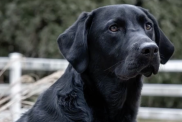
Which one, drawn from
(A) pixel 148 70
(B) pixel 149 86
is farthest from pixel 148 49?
(B) pixel 149 86

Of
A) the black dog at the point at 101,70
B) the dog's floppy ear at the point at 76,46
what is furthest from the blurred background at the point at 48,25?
the dog's floppy ear at the point at 76,46

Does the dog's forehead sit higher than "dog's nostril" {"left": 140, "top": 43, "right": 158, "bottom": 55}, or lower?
higher

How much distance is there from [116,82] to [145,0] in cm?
778

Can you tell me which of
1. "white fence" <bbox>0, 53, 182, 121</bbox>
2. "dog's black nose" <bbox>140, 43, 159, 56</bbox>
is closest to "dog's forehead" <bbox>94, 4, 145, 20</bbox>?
"dog's black nose" <bbox>140, 43, 159, 56</bbox>

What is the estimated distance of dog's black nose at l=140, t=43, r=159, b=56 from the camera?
3.87 metres

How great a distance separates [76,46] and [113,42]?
1.03 ft

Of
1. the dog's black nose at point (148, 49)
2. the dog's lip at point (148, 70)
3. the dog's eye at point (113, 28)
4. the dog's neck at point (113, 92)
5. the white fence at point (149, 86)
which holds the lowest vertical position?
the white fence at point (149, 86)

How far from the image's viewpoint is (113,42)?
167 inches

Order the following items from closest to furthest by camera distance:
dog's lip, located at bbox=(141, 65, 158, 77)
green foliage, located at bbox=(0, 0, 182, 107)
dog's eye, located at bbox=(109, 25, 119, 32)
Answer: dog's lip, located at bbox=(141, 65, 158, 77)
dog's eye, located at bbox=(109, 25, 119, 32)
green foliage, located at bbox=(0, 0, 182, 107)

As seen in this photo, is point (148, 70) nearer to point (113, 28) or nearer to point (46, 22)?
point (113, 28)

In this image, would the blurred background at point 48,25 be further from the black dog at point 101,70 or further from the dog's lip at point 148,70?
the dog's lip at point 148,70

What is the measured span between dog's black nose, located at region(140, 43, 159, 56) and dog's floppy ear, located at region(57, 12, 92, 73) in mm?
533

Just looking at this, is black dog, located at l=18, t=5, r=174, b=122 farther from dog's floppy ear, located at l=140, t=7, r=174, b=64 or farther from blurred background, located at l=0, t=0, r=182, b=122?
blurred background, located at l=0, t=0, r=182, b=122

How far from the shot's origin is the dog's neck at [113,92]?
4.22 m
